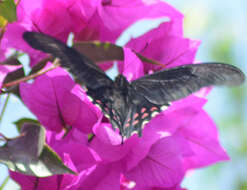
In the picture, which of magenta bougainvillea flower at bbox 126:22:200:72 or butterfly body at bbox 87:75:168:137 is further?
magenta bougainvillea flower at bbox 126:22:200:72

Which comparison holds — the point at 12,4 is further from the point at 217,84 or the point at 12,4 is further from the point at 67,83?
the point at 217,84

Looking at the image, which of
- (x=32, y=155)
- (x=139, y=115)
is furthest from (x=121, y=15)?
(x=32, y=155)

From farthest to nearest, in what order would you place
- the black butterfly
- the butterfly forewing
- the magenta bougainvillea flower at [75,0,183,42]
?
1. the magenta bougainvillea flower at [75,0,183,42]
2. the black butterfly
3. the butterfly forewing

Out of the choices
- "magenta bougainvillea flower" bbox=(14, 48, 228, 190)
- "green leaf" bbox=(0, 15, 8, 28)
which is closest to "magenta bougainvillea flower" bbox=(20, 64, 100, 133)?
"magenta bougainvillea flower" bbox=(14, 48, 228, 190)

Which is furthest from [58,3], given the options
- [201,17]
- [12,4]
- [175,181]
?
[201,17]

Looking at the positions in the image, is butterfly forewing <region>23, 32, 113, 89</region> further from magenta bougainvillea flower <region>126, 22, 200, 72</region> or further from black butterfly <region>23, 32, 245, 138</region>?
magenta bougainvillea flower <region>126, 22, 200, 72</region>
